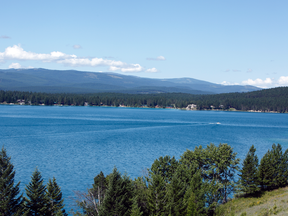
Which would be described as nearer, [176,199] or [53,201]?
[53,201]

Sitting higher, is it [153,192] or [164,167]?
[164,167]

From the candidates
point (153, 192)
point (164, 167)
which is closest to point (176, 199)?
point (153, 192)

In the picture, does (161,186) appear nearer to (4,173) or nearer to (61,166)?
(4,173)

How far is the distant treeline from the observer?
24.2 metres

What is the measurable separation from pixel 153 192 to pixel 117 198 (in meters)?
3.68

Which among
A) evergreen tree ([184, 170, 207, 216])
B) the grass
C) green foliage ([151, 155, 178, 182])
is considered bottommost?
the grass

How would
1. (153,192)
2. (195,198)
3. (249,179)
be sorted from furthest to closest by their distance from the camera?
1. (249,179)
2. (195,198)
3. (153,192)

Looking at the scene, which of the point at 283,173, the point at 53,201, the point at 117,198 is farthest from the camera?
the point at 283,173

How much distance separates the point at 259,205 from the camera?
30.0 m

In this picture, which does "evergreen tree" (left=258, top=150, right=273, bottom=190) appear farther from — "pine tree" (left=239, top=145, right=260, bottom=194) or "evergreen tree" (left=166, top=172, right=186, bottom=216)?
"evergreen tree" (left=166, top=172, right=186, bottom=216)

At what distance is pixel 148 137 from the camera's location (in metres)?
79.8

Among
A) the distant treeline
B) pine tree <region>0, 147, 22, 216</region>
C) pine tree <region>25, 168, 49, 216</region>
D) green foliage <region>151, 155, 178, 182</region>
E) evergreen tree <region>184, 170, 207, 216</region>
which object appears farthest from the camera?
green foliage <region>151, 155, 178, 182</region>

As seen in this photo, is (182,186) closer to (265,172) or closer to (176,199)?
(176,199)

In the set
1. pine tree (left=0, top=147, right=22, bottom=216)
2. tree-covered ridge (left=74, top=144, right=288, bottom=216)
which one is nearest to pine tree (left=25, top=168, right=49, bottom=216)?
pine tree (left=0, top=147, right=22, bottom=216)
